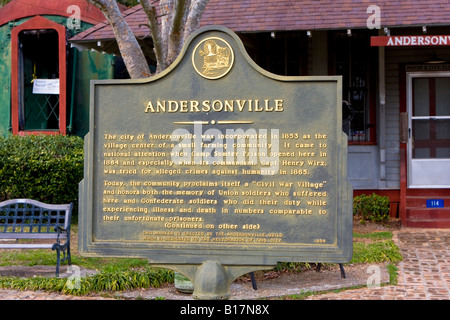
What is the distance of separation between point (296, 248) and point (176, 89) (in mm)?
1566

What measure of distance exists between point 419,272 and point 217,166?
4.30m

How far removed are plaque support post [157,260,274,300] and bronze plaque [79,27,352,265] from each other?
0.07 m

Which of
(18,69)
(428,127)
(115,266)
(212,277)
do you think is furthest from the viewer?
(18,69)

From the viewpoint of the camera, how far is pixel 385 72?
12.4 metres

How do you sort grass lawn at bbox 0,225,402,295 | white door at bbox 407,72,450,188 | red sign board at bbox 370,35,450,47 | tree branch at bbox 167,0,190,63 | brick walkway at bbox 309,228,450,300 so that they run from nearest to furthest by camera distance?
brick walkway at bbox 309,228,450,300 < grass lawn at bbox 0,225,402,295 < tree branch at bbox 167,0,190,63 < red sign board at bbox 370,35,450,47 < white door at bbox 407,72,450,188

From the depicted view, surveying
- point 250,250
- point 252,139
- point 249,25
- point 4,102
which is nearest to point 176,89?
point 252,139

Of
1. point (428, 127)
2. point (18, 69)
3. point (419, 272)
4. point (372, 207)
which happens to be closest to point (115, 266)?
point (419, 272)

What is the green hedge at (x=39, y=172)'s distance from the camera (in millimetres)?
10984

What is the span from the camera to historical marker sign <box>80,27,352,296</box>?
4680 millimetres

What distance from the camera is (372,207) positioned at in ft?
38.5
